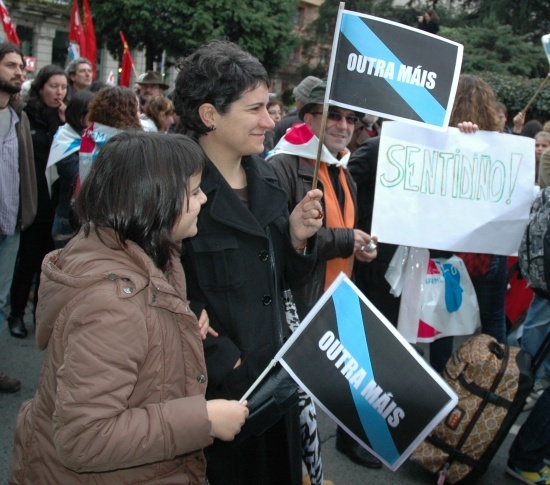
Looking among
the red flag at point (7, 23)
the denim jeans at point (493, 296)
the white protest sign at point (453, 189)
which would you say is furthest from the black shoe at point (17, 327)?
the red flag at point (7, 23)

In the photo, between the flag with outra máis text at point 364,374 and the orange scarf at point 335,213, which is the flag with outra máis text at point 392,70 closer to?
the orange scarf at point 335,213

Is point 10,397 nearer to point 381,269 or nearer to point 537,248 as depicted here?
point 381,269

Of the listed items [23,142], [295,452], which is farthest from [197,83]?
[23,142]

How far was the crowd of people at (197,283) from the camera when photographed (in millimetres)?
1421

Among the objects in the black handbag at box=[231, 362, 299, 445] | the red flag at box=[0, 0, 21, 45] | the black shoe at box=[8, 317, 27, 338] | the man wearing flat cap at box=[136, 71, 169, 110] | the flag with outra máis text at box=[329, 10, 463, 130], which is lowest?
the black shoe at box=[8, 317, 27, 338]

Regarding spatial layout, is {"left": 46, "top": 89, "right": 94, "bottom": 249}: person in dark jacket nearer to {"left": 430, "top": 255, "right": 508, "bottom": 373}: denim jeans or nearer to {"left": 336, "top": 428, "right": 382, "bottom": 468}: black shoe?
{"left": 336, "top": 428, "right": 382, "bottom": 468}: black shoe

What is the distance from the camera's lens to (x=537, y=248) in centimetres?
296

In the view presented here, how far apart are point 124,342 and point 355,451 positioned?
2.22 m

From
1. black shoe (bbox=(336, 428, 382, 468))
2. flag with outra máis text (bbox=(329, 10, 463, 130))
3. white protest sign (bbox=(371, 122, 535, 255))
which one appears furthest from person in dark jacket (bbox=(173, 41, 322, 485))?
black shoe (bbox=(336, 428, 382, 468))

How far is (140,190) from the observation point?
152cm

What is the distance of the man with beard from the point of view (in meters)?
3.76

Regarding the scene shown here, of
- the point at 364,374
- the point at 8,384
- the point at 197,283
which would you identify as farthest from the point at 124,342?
the point at 8,384

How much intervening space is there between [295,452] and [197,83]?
1.25 m

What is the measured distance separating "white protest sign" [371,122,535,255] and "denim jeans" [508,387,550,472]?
778 mm
